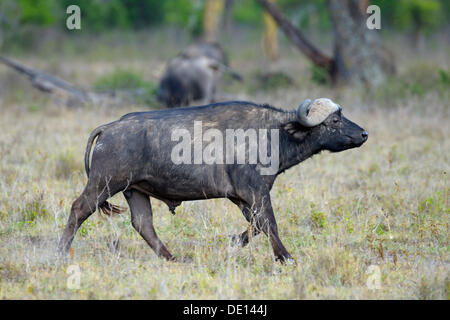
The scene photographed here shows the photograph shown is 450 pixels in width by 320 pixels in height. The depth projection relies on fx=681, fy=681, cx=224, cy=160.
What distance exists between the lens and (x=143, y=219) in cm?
662

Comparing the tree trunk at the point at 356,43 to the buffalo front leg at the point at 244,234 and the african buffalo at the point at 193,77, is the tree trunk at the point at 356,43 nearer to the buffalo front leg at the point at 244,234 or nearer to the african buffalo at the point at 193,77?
the african buffalo at the point at 193,77

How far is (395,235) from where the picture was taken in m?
7.23

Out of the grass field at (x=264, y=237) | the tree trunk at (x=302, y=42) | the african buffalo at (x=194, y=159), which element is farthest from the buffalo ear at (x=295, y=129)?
the tree trunk at (x=302, y=42)

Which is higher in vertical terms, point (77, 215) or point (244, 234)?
point (77, 215)

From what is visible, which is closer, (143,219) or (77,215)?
(77,215)

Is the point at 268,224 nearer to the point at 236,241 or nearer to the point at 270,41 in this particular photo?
the point at 236,241

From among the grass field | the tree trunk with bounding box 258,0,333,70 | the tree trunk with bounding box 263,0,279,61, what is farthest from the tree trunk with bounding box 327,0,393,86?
the tree trunk with bounding box 263,0,279,61

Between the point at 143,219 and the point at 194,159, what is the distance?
0.84m

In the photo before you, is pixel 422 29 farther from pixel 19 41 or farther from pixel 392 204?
pixel 392 204

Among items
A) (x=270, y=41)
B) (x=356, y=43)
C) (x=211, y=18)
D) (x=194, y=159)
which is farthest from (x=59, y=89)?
(x=270, y=41)

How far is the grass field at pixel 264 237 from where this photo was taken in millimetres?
5383

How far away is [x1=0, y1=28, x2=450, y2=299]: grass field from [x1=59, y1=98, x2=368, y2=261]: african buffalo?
12.5 inches

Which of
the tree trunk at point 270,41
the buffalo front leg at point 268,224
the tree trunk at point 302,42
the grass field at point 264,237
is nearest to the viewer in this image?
the grass field at point 264,237

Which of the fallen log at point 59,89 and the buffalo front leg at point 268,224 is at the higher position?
the fallen log at point 59,89
